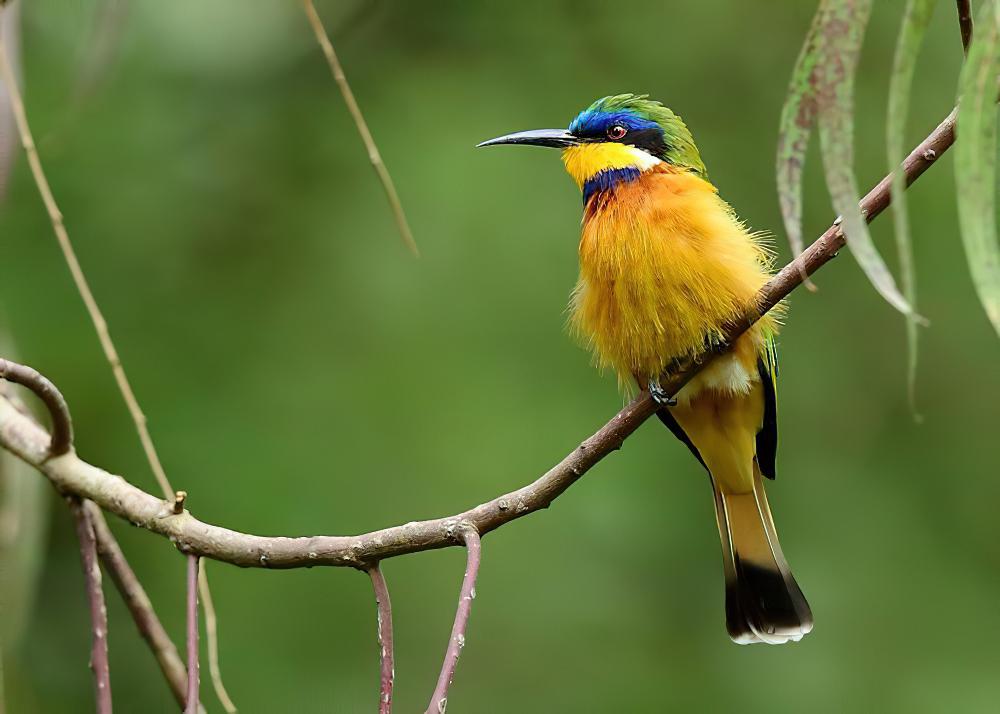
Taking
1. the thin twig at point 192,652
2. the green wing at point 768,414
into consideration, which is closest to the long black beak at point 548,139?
the green wing at point 768,414

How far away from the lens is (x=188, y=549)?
Result: 5.22 ft

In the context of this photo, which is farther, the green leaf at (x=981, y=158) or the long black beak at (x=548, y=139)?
the long black beak at (x=548, y=139)

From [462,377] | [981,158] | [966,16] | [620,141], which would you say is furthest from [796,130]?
[462,377]

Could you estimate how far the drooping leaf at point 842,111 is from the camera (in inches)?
43.1

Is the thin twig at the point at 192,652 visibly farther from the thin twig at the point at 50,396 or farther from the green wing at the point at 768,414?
the green wing at the point at 768,414

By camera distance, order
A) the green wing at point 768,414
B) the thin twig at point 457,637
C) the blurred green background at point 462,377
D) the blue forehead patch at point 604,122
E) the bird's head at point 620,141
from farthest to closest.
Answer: the blurred green background at point 462,377 → the blue forehead patch at point 604,122 → the bird's head at point 620,141 → the green wing at point 768,414 → the thin twig at point 457,637

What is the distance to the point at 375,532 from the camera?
5.13 ft

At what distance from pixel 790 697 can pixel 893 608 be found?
1.61 feet

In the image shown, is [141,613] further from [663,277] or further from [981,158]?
[981,158]

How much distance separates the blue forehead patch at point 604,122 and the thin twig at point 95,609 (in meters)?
1.64

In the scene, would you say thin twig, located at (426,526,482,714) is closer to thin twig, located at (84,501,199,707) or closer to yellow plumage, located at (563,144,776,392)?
thin twig, located at (84,501,199,707)

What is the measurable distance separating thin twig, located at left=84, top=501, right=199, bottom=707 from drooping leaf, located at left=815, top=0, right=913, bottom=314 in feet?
3.83

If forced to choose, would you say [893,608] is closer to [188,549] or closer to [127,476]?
[127,476]

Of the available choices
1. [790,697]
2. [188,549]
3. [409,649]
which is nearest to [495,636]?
Answer: [409,649]
